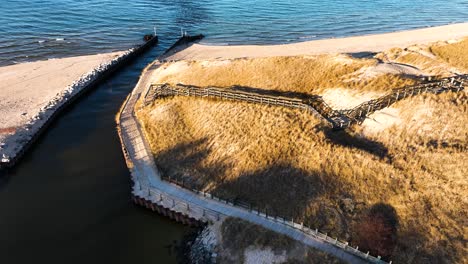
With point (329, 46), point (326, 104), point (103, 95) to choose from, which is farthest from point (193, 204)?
point (329, 46)

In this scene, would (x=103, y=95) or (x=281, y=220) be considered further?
(x=103, y=95)

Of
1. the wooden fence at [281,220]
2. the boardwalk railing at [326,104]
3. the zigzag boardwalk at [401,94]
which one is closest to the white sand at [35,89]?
the boardwalk railing at [326,104]

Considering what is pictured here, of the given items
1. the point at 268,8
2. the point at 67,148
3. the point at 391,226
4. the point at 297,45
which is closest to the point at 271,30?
the point at 297,45

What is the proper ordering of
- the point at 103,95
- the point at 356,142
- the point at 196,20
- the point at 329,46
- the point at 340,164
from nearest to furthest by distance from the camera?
the point at 340,164, the point at 356,142, the point at 103,95, the point at 329,46, the point at 196,20

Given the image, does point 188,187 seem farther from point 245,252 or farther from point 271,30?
point 271,30

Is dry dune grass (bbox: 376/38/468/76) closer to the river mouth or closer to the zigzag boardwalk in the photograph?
the zigzag boardwalk

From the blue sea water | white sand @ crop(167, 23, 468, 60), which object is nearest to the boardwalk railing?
white sand @ crop(167, 23, 468, 60)

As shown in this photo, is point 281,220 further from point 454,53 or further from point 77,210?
point 454,53
